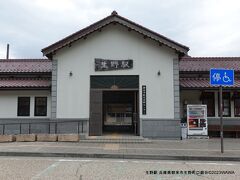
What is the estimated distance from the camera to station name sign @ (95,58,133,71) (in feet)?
53.1

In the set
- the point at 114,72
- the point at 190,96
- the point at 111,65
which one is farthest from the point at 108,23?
the point at 190,96

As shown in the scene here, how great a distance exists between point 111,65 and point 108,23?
248 cm

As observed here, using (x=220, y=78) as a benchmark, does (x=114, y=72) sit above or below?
above

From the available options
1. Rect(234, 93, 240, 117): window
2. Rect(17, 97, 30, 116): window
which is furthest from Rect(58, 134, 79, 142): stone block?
Rect(234, 93, 240, 117): window

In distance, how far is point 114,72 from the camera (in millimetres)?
16219

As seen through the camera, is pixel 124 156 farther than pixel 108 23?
No

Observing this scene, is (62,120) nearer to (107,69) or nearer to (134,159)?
(107,69)

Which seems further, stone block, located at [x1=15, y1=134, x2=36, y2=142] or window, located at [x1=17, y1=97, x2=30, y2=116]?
window, located at [x1=17, y1=97, x2=30, y2=116]

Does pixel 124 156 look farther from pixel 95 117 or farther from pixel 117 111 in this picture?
pixel 117 111

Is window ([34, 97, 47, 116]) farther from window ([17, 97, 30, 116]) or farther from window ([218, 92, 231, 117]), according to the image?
window ([218, 92, 231, 117])

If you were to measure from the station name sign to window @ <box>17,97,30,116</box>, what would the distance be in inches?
201

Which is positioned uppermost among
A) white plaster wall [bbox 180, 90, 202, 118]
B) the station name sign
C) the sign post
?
the station name sign

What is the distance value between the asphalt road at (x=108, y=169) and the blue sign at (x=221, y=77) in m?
3.43

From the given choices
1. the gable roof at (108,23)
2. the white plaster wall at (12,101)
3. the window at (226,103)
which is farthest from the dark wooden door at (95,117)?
the window at (226,103)
